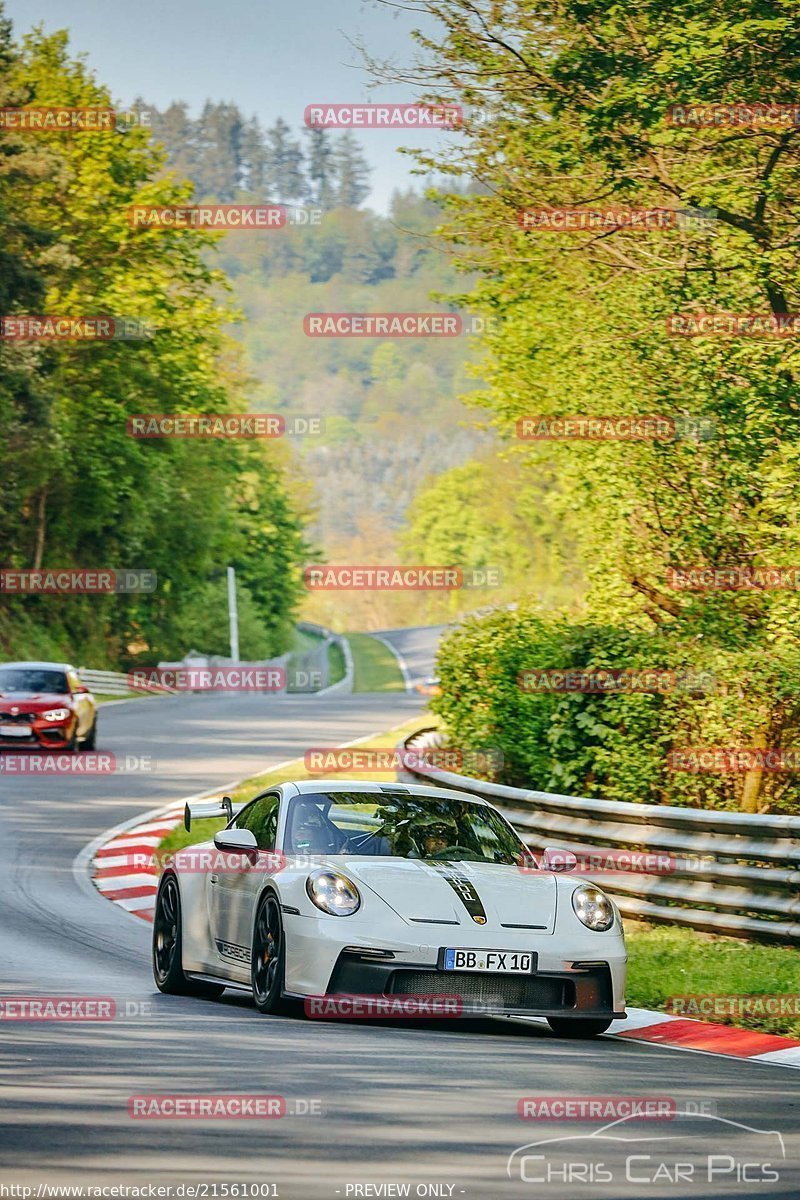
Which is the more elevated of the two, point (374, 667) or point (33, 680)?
point (33, 680)

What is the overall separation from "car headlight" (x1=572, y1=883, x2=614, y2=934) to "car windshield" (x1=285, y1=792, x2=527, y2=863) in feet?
2.03

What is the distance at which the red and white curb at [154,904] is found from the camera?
30.9 feet

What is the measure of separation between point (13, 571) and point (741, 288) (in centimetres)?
4521

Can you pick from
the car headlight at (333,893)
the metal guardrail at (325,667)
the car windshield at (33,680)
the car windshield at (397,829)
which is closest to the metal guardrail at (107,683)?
the metal guardrail at (325,667)

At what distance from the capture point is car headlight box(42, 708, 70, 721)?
27.9m

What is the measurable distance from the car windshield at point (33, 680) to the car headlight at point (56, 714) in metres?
0.34

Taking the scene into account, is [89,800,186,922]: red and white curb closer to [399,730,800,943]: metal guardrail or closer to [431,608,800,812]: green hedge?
[431,608,800,812]: green hedge

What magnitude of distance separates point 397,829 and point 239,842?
87 cm

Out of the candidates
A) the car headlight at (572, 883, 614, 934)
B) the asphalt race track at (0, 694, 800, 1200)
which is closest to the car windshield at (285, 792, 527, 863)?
the car headlight at (572, 883, 614, 934)

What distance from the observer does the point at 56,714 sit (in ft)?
91.9

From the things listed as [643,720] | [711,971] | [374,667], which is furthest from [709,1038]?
[374,667]

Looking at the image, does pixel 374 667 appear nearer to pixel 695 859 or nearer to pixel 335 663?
pixel 335 663

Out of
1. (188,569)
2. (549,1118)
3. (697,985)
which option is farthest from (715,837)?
(188,569)

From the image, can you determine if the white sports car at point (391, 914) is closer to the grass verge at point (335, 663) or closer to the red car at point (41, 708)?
the red car at point (41, 708)
